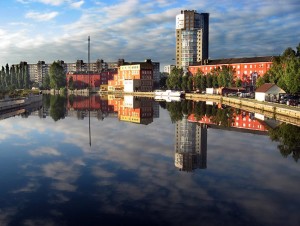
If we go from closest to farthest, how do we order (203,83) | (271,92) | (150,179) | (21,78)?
(150,179) < (271,92) < (203,83) < (21,78)

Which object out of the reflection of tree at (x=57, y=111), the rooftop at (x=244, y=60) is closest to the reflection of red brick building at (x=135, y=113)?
the reflection of tree at (x=57, y=111)

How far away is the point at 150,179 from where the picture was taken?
2030cm

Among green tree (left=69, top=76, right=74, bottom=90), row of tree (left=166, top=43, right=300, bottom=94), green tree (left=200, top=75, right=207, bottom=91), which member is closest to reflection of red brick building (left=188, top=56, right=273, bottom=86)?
row of tree (left=166, top=43, right=300, bottom=94)

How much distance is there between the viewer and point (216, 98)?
105 m

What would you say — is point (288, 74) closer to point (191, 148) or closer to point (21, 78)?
point (191, 148)

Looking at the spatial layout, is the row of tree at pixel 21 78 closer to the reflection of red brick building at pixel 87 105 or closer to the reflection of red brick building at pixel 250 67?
the reflection of red brick building at pixel 87 105

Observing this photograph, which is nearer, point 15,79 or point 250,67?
point 250,67

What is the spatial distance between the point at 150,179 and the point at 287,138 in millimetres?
19146

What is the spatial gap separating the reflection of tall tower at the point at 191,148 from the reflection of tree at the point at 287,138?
6.58 m

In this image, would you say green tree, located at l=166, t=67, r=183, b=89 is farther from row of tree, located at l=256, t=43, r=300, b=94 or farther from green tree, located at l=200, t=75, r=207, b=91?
row of tree, located at l=256, t=43, r=300, b=94

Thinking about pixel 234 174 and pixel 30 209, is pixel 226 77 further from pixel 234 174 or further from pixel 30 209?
pixel 30 209

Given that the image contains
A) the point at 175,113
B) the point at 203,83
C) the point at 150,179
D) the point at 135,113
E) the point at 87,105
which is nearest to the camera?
the point at 150,179

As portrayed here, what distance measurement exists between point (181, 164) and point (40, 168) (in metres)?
9.43

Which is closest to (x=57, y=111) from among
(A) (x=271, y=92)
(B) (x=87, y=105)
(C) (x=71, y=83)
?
(B) (x=87, y=105)
